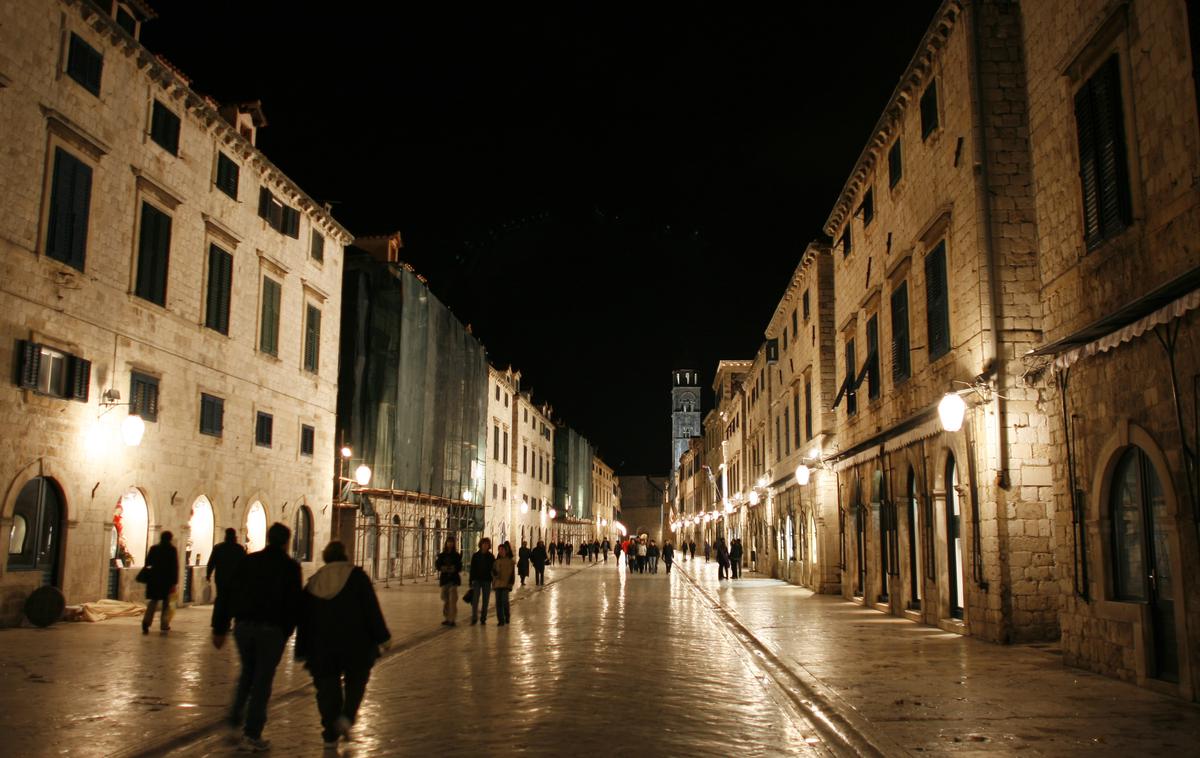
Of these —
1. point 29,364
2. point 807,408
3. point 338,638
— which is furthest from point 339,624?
point 807,408

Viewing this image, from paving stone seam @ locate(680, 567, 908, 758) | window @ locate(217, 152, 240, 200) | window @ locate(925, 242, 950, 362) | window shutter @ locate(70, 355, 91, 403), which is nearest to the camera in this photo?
paving stone seam @ locate(680, 567, 908, 758)

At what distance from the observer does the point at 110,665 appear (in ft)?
40.8

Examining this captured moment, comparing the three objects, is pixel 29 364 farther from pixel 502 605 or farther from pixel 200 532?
pixel 502 605

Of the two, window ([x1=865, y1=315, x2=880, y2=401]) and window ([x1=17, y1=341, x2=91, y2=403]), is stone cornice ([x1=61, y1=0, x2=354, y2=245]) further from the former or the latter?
window ([x1=865, y1=315, x2=880, y2=401])

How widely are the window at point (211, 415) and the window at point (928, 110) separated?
1693 centimetres

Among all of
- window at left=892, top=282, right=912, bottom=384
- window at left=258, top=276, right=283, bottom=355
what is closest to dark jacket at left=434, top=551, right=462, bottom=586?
window at left=258, top=276, right=283, bottom=355

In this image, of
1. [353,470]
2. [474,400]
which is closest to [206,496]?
[353,470]

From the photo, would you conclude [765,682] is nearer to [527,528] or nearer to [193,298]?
[193,298]

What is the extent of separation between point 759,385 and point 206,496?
1133 inches

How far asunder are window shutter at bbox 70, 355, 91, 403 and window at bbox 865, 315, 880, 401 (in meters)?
16.5

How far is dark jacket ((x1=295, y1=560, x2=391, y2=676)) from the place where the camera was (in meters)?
7.75

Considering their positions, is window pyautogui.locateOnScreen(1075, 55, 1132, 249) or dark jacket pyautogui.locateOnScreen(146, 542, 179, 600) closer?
window pyautogui.locateOnScreen(1075, 55, 1132, 249)

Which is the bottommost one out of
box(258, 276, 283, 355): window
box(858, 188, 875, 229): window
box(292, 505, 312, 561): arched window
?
box(292, 505, 312, 561): arched window

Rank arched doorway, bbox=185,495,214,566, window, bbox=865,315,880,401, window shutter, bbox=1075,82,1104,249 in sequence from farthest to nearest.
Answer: arched doorway, bbox=185,495,214,566 < window, bbox=865,315,880,401 < window shutter, bbox=1075,82,1104,249
